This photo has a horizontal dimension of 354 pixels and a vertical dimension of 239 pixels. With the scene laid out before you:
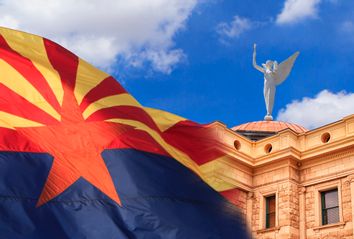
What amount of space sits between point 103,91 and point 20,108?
1402 millimetres

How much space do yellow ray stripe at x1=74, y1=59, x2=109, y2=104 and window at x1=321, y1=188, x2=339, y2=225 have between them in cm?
1565

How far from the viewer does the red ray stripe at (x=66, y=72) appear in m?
7.95

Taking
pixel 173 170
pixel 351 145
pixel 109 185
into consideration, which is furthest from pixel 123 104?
pixel 351 145

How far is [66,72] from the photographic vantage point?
8680 mm

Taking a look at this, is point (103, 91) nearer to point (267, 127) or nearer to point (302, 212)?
point (302, 212)

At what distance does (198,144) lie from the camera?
361 inches

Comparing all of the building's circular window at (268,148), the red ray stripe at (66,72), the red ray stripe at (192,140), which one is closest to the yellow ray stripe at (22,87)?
the red ray stripe at (66,72)

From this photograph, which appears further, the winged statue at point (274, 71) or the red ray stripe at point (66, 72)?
the winged statue at point (274, 71)

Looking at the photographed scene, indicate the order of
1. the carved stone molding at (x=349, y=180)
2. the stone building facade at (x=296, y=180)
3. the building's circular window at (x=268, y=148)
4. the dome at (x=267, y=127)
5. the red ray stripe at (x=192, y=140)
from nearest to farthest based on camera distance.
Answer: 1. the red ray stripe at (x=192, y=140)
2. the carved stone molding at (x=349, y=180)
3. the stone building facade at (x=296, y=180)
4. the building's circular window at (x=268, y=148)
5. the dome at (x=267, y=127)

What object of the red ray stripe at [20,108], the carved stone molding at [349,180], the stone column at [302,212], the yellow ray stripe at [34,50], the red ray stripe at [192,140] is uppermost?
the carved stone molding at [349,180]

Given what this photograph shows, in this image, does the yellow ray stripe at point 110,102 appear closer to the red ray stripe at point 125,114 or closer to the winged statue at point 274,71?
the red ray stripe at point 125,114

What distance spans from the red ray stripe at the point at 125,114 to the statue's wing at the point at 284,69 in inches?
974

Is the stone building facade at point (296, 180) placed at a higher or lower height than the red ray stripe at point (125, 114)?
higher

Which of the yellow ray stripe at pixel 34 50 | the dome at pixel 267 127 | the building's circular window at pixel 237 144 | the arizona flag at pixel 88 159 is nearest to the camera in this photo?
the arizona flag at pixel 88 159
